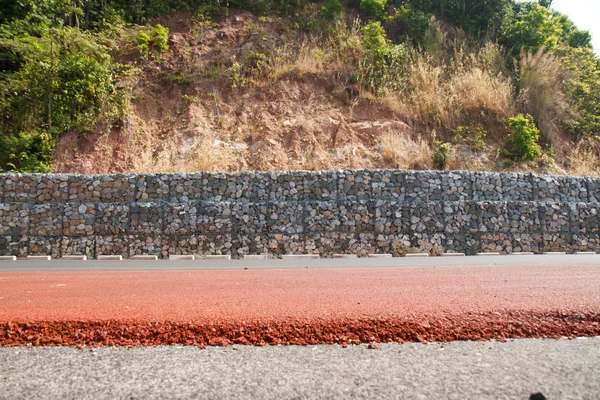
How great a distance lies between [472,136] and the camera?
1928 cm

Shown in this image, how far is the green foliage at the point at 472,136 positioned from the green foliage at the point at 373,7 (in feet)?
31.3

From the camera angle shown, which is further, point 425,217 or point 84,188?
point 84,188

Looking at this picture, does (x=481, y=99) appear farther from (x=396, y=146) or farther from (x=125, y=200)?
(x=125, y=200)

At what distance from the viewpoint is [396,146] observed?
1806cm

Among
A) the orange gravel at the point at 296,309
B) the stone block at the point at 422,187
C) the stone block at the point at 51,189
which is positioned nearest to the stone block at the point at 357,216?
the stone block at the point at 422,187

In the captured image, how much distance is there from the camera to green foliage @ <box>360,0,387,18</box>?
25109mm

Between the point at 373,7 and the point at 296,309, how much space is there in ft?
78.1

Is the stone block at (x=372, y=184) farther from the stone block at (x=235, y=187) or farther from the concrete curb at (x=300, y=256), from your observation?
the stone block at (x=235, y=187)

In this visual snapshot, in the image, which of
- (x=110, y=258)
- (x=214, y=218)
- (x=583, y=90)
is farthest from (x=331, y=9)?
(x=110, y=258)

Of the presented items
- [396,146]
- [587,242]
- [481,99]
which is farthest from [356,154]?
[587,242]

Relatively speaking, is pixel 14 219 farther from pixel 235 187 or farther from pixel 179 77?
pixel 179 77

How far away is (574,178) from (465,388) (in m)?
14.6

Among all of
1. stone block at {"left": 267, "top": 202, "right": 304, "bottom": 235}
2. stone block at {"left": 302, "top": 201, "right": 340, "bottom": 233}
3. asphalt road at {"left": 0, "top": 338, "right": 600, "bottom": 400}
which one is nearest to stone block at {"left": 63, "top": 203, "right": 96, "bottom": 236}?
stone block at {"left": 267, "top": 202, "right": 304, "bottom": 235}

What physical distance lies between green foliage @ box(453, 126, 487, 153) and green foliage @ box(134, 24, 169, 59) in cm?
1346
